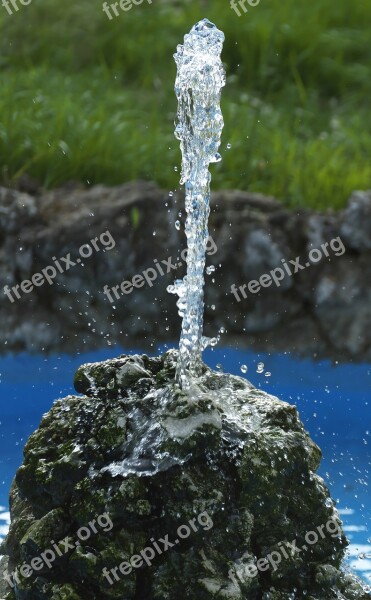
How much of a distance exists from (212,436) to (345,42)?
559 cm

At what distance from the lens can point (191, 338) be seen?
10.4 ft

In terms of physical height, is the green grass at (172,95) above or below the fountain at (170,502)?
above

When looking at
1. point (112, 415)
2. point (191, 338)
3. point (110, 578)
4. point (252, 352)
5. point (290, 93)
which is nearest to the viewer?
point (110, 578)

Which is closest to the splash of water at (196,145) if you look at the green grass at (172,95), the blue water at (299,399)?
the blue water at (299,399)

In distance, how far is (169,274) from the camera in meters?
6.18

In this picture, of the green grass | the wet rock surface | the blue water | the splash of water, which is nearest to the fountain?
the splash of water

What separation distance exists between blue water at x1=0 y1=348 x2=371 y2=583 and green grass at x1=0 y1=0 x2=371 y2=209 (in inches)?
41.7

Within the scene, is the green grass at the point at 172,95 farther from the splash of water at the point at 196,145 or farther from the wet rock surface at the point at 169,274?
the splash of water at the point at 196,145

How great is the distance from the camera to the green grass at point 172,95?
646 cm

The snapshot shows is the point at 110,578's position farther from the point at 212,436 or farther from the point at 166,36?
the point at 166,36

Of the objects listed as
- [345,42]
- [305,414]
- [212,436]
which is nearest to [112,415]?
[212,436]

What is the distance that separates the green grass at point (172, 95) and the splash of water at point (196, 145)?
302 centimetres

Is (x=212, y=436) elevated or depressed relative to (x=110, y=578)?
elevated

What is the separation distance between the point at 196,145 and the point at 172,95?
13.6ft
